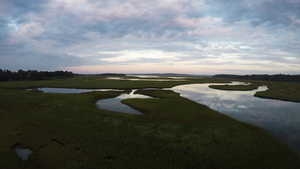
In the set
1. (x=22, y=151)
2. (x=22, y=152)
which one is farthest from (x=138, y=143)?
(x=22, y=151)

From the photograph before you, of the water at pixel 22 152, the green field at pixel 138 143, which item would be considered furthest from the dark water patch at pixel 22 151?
the green field at pixel 138 143

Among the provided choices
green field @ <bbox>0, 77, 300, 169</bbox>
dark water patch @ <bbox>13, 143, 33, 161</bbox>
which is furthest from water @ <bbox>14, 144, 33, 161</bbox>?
green field @ <bbox>0, 77, 300, 169</bbox>

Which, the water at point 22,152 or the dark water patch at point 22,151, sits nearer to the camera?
the water at point 22,152

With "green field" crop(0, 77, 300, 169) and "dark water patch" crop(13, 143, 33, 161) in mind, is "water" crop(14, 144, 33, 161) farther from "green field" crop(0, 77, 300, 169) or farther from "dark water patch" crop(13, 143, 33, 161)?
"green field" crop(0, 77, 300, 169)

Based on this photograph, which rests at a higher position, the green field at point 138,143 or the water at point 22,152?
the green field at point 138,143

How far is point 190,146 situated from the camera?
45.2 ft

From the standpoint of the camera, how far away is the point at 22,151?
13273 mm

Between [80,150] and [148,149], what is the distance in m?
5.99

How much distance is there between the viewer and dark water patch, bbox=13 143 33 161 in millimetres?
12492

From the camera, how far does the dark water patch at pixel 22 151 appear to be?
12492 millimetres

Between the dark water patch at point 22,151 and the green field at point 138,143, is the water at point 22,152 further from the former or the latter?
the green field at point 138,143

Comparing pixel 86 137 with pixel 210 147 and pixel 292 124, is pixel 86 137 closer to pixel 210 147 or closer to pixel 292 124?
pixel 210 147

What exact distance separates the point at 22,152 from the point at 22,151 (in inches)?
9.4

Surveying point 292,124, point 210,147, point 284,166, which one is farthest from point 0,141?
point 292,124
